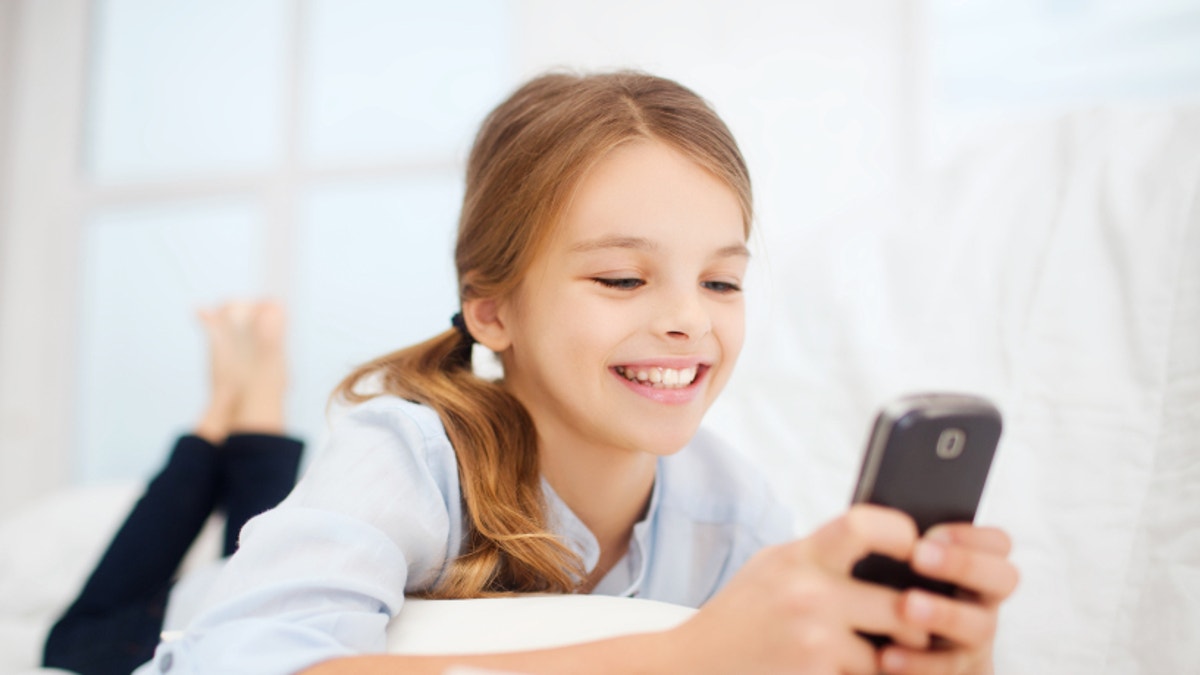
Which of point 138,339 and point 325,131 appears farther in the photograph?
point 138,339

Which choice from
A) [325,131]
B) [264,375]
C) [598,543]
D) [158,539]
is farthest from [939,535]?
[325,131]

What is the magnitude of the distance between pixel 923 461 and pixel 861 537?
0.20ft

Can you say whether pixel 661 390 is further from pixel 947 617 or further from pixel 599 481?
pixel 947 617

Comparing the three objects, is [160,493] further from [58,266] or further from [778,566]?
[58,266]

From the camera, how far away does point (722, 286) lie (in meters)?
0.79

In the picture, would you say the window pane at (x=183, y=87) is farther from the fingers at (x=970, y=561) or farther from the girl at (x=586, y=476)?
the fingers at (x=970, y=561)

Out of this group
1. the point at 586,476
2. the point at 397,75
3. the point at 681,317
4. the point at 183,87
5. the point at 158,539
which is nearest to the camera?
the point at 681,317

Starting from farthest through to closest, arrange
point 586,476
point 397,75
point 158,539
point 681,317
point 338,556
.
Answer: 1. point 397,75
2. point 158,539
3. point 586,476
4. point 681,317
5. point 338,556

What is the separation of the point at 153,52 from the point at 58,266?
2.84ft

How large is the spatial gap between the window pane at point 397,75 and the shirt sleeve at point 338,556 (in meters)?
2.16

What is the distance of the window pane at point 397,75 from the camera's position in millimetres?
2764

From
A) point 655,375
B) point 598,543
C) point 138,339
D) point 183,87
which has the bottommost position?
point 138,339

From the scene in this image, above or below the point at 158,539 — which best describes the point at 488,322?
above

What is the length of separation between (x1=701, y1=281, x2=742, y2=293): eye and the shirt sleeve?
0.91ft
